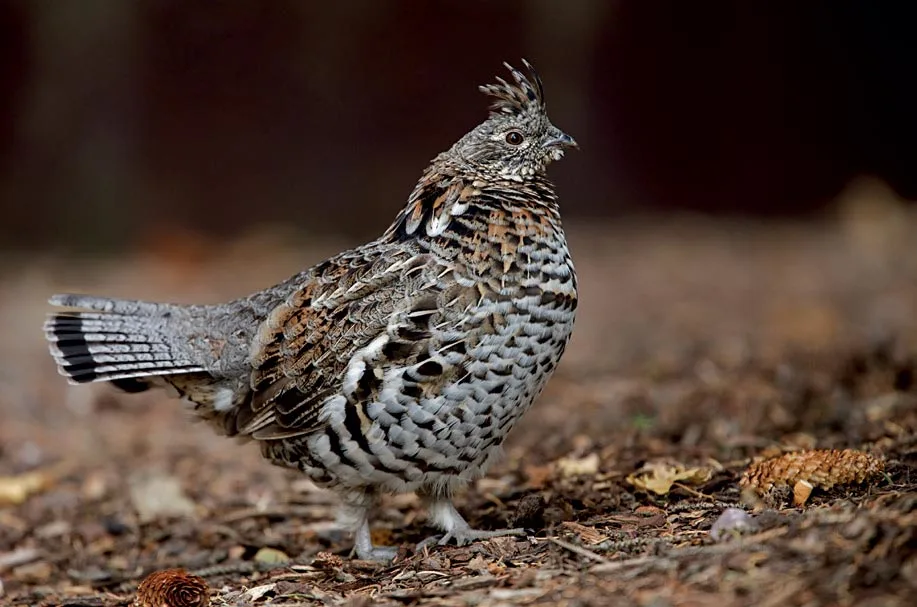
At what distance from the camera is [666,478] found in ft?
14.2

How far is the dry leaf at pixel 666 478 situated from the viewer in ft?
14.0

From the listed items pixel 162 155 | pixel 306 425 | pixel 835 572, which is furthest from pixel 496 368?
pixel 162 155

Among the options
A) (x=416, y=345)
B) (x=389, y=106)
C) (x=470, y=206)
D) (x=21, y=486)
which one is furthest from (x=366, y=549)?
(x=389, y=106)

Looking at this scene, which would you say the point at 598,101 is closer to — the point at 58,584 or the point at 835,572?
the point at 58,584

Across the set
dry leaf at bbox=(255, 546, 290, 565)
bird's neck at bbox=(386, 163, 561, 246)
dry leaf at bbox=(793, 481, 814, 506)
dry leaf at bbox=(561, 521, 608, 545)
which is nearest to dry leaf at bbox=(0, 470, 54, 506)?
dry leaf at bbox=(255, 546, 290, 565)

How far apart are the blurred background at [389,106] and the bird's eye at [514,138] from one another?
6745 millimetres

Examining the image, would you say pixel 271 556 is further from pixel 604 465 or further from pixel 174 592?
pixel 604 465

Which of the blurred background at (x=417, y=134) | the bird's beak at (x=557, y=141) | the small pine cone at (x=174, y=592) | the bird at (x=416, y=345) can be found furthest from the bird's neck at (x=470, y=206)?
the blurred background at (x=417, y=134)

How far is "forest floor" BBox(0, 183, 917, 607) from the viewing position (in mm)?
3127

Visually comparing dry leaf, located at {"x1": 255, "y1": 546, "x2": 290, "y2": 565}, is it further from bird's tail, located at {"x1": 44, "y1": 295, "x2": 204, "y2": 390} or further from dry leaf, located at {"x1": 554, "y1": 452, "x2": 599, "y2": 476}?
dry leaf, located at {"x1": 554, "y1": 452, "x2": 599, "y2": 476}

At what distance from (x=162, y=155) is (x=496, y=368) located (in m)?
8.89

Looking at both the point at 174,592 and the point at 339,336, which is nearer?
the point at 174,592

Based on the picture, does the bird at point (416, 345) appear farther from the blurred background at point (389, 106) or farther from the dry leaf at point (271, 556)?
the blurred background at point (389, 106)

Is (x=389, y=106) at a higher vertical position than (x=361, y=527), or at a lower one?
higher
